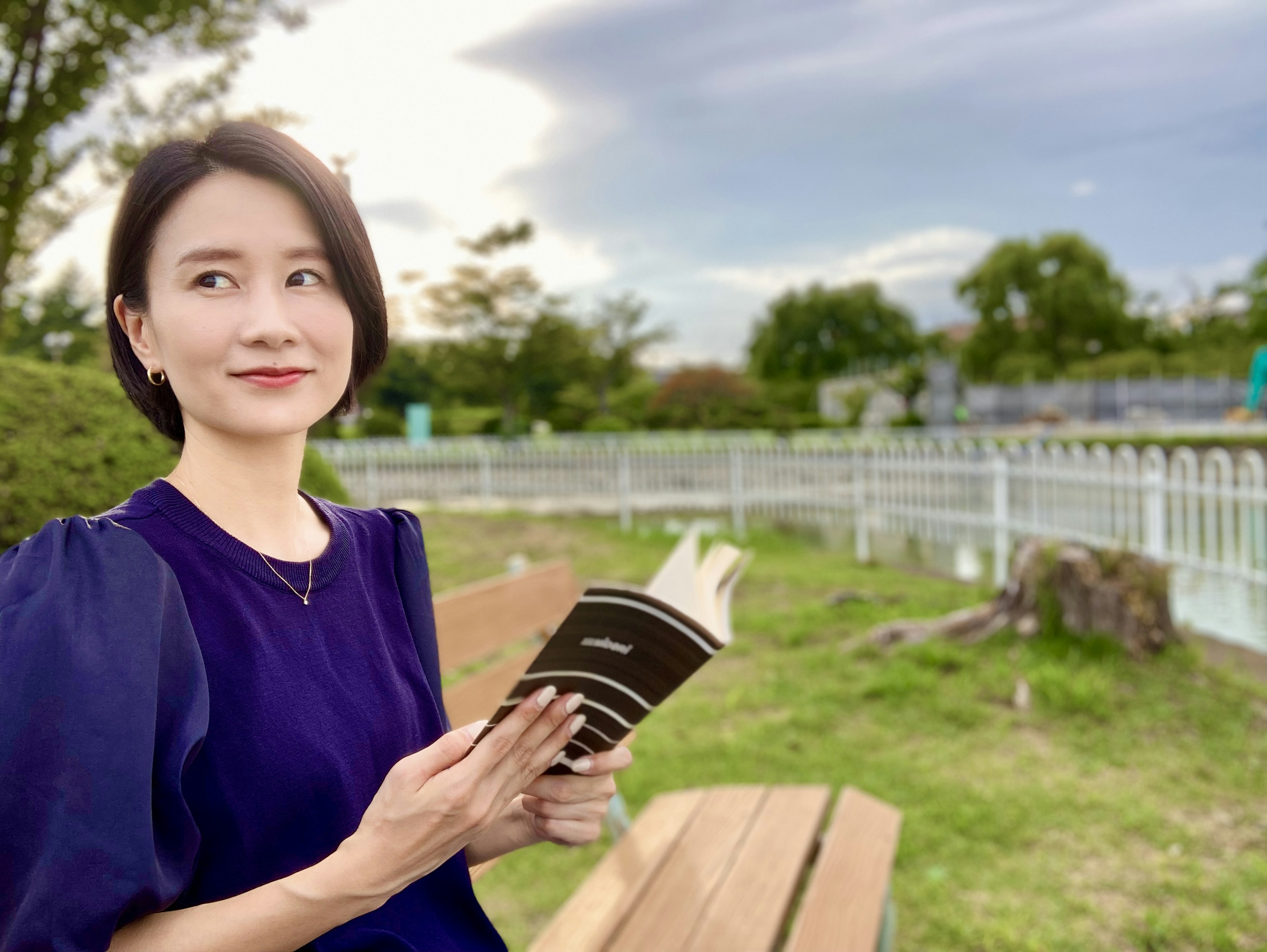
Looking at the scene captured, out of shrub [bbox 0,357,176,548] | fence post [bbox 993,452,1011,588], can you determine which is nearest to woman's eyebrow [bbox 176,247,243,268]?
shrub [bbox 0,357,176,548]

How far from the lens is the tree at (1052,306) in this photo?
144ft

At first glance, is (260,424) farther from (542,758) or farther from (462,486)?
(462,486)

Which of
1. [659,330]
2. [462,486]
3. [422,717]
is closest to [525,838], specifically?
[422,717]

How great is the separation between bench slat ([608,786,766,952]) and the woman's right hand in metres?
1.03

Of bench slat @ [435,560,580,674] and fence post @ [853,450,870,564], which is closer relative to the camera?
bench slat @ [435,560,580,674]

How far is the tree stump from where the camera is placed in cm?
462

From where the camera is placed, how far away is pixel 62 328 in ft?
121

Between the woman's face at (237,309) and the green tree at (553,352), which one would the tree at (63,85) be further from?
the green tree at (553,352)

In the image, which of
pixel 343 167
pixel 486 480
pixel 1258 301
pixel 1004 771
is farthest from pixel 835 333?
pixel 343 167

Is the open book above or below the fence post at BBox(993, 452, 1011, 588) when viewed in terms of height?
above

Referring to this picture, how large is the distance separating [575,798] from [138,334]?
64cm

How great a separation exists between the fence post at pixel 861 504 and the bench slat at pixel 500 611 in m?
6.46

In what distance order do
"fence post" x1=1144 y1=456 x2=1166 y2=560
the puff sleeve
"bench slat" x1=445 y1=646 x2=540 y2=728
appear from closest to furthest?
1. the puff sleeve
2. "bench slat" x1=445 y1=646 x2=540 y2=728
3. "fence post" x1=1144 y1=456 x2=1166 y2=560

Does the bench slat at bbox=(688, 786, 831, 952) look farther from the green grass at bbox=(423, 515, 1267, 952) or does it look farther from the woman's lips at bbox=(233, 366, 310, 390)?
the woman's lips at bbox=(233, 366, 310, 390)
